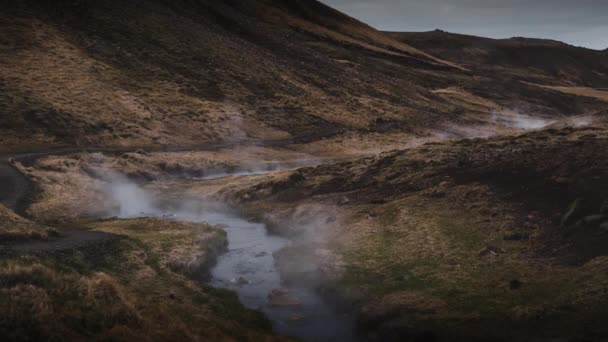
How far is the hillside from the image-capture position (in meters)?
102

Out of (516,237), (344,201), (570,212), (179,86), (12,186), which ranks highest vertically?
(570,212)

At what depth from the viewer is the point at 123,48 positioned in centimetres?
14312

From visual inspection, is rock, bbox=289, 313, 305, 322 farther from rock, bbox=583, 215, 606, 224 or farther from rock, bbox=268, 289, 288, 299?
rock, bbox=583, 215, 606, 224

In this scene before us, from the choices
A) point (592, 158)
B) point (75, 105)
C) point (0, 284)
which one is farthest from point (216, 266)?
point (75, 105)

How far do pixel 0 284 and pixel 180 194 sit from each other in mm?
43329

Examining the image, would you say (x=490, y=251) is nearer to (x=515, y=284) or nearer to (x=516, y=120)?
(x=515, y=284)

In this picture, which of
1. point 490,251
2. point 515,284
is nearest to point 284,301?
point 515,284

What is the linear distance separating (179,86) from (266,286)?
104 meters

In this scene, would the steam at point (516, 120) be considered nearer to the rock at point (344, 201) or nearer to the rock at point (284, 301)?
the rock at point (344, 201)

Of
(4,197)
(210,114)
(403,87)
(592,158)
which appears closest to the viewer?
(592,158)

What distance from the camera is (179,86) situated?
13338cm

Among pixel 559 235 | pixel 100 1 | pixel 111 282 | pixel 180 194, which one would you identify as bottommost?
pixel 180 194

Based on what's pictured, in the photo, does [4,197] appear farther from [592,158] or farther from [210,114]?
[210,114]

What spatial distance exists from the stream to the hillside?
155ft
